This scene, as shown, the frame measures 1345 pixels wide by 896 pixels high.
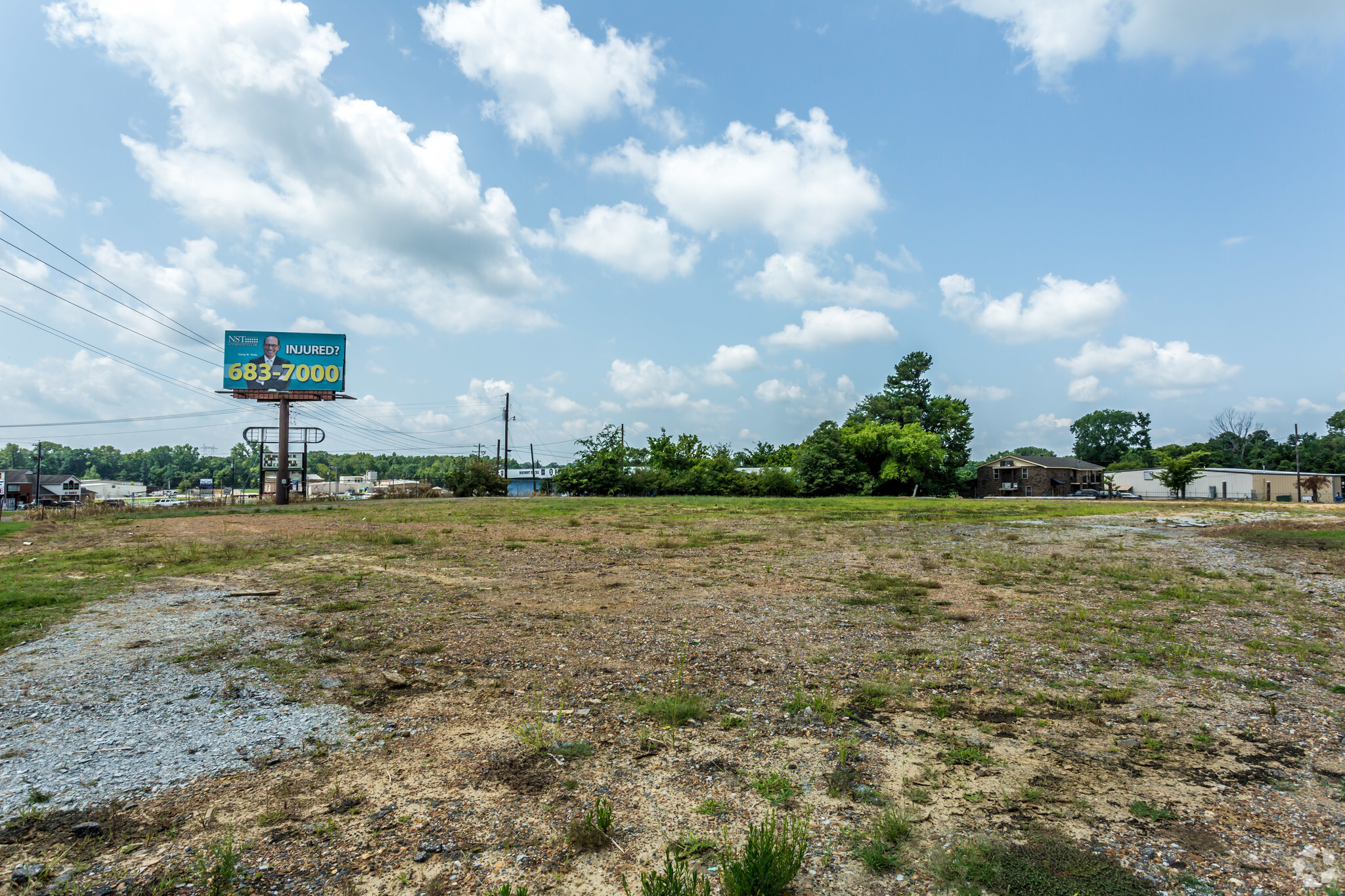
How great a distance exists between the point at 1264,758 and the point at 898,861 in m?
3.27

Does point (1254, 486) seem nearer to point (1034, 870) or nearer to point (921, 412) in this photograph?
point (921, 412)

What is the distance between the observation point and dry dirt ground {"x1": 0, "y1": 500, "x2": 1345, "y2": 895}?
3.16m

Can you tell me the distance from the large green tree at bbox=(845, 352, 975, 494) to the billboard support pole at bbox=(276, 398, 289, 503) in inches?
2193

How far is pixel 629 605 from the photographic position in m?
9.20

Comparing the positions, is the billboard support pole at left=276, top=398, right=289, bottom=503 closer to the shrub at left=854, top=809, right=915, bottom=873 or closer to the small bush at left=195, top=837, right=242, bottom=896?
the small bush at left=195, top=837, right=242, bottom=896

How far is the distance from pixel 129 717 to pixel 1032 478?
331 ft

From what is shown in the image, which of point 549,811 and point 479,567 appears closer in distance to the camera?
point 549,811

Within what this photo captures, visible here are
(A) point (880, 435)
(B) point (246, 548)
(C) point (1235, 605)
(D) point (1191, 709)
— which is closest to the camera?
(D) point (1191, 709)

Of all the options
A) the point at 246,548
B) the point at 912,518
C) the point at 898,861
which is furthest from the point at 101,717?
the point at 912,518

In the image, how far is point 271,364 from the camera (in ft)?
136

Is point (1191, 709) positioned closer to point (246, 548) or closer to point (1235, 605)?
point (1235, 605)

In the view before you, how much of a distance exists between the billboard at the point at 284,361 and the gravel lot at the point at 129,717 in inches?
1574

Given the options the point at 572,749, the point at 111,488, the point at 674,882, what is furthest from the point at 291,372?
the point at 111,488

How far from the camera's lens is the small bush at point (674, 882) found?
2709 millimetres
